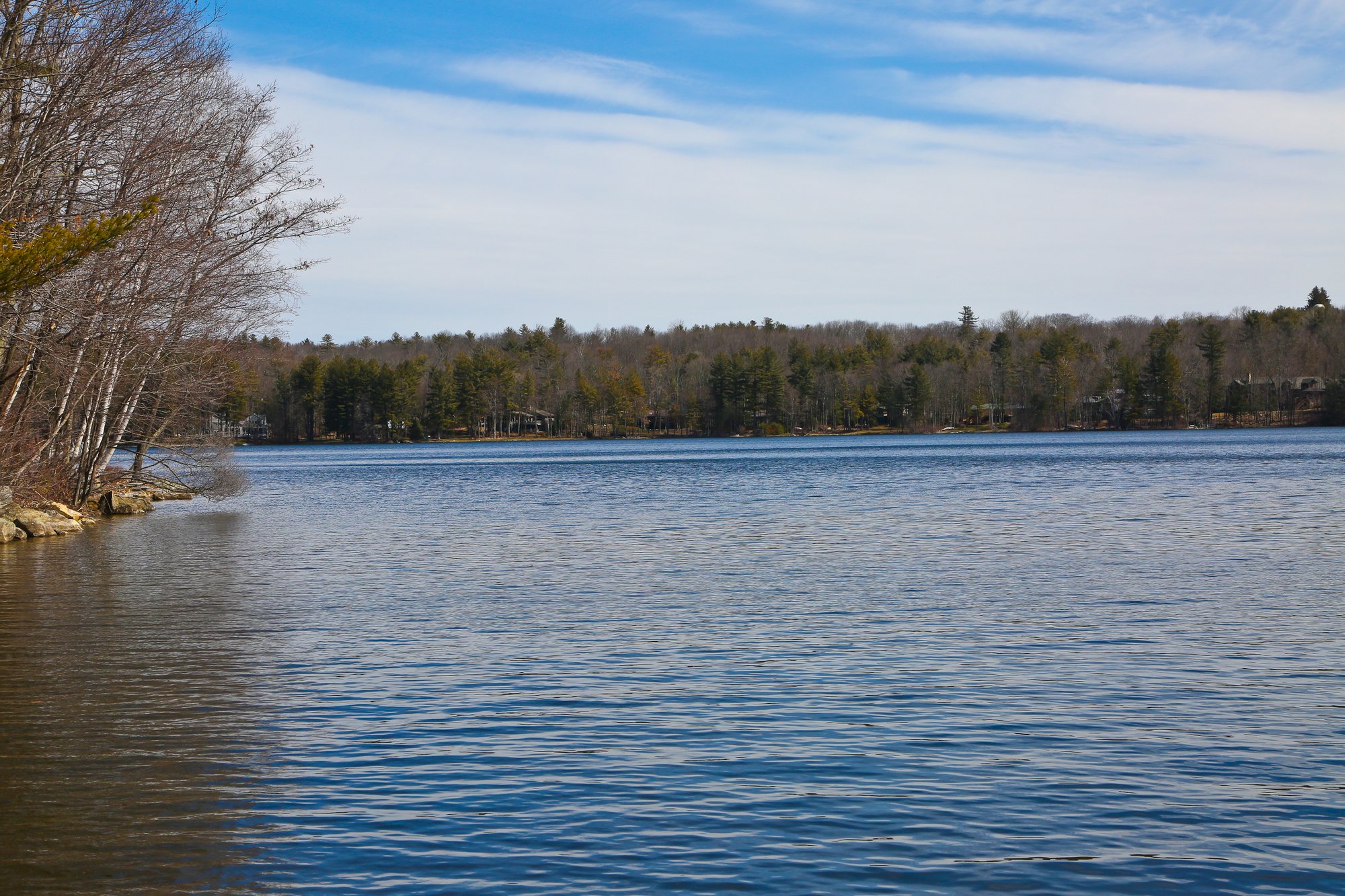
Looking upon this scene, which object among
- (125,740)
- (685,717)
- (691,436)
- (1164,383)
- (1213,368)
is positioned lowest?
(685,717)

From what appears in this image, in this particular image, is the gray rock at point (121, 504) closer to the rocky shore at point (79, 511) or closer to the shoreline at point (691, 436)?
the rocky shore at point (79, 511)

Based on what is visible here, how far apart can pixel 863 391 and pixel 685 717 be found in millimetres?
147667

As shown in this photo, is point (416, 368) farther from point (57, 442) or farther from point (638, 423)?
point (57, 442)

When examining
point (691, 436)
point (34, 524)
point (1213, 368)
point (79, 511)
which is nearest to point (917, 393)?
point (691, 436)

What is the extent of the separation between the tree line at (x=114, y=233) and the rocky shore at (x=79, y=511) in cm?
74

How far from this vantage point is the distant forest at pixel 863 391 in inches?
5423

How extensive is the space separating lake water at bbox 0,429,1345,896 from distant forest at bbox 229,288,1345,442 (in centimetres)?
12072

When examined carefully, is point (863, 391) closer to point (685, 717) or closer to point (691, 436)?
point (691, 436)

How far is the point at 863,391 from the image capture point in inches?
6171

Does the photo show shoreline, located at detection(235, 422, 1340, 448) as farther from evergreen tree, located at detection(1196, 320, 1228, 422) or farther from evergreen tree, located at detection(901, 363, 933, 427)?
evergreen tree, located at detection(1196, 320, 1228, 422)

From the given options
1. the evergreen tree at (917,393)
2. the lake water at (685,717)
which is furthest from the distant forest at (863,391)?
the lake water at (685,717)

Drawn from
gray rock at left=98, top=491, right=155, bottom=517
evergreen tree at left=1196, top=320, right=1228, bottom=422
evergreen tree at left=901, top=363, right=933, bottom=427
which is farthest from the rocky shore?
evergreen tree at left=1196, top=320, right=1228, bottom=422

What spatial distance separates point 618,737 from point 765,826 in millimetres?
2600

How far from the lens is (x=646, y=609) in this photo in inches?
703
